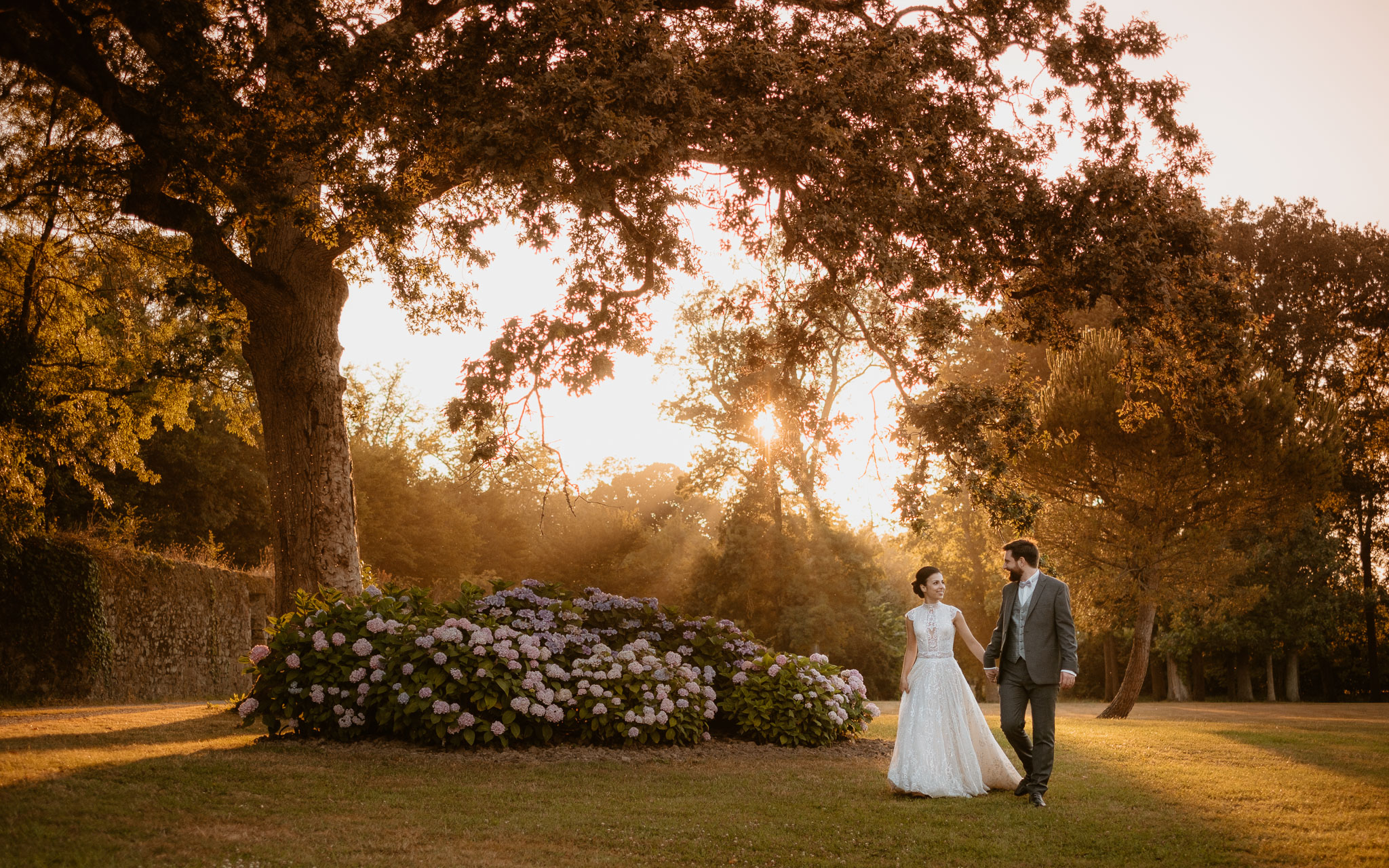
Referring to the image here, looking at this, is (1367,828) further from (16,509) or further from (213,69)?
(16,509)

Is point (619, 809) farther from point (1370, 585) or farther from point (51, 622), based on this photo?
point (1370, 585)

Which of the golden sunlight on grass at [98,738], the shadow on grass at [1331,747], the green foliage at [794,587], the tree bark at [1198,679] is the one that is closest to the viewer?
the golden sunlight on grass at [98,738]

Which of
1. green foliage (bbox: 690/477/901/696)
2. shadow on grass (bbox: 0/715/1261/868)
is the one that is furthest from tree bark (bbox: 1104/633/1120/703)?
shadow on grass (bbox: 0/715/1261/868)

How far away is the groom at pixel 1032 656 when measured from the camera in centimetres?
747

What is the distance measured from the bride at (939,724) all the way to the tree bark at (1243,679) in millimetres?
37831

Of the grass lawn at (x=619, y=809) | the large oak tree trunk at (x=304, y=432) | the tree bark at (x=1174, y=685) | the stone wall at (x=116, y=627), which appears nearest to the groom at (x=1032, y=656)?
the grass lawn at (x=619, y=809)

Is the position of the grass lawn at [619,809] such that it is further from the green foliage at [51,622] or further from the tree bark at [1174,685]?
the tree bark at [1174,685]

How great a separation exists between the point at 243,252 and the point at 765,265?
29.9 ft

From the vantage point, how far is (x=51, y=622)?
18.5m

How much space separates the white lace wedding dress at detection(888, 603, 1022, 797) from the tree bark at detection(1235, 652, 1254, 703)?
37.9 metres

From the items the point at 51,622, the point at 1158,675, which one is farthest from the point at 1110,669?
the point at 51,622

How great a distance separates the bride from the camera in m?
7.91

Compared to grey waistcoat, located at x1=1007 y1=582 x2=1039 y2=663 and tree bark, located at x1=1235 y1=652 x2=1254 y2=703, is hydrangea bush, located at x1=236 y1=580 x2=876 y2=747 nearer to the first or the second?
grey waistcoat, located at x1=1007 y1=582 x2=1039 y2=663

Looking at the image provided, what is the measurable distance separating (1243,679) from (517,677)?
3990 cm
